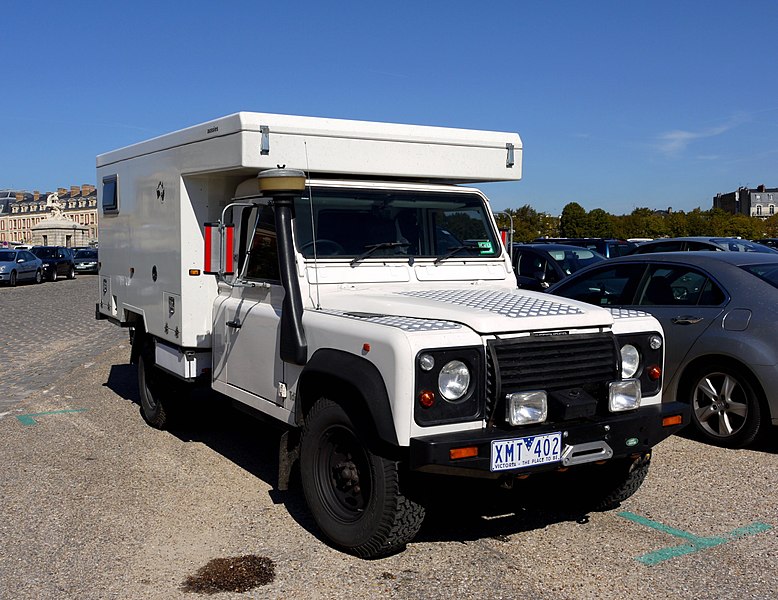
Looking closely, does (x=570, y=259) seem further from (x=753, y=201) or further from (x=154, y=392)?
(x=753, y=201)

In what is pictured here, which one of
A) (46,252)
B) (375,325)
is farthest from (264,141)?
(46,252)

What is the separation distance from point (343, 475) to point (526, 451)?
108 centimetres

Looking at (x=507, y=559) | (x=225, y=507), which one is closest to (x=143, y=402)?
(x=225, y=507)

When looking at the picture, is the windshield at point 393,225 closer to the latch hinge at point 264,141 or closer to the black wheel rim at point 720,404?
the latch hinge at point 264,141

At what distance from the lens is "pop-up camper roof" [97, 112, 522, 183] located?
18.9 feet

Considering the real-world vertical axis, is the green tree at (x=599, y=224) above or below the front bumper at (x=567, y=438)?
above

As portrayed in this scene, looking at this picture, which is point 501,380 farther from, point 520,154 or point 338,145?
point 520,154

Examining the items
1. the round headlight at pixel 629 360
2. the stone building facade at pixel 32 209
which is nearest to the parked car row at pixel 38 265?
the round headlight at pixel 629 360

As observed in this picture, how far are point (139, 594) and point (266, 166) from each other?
111 inches

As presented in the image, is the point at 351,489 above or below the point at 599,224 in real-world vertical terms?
below

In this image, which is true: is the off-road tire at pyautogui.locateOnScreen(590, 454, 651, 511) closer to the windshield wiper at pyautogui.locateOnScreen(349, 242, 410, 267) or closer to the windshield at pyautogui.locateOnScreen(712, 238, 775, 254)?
the windshield wiper at pyautogui.locateOnScreen(349, 242, 410, 267)

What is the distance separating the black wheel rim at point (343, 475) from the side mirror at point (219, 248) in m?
1.65

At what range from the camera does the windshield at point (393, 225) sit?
572 cm

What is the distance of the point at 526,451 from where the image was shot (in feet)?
14.3
